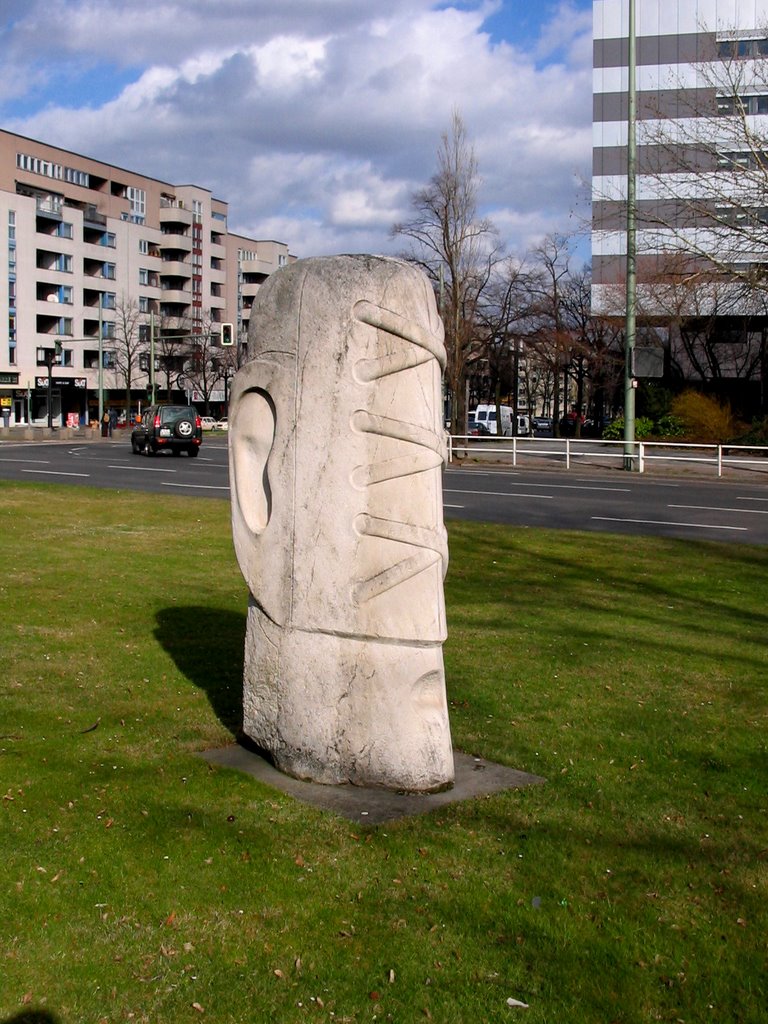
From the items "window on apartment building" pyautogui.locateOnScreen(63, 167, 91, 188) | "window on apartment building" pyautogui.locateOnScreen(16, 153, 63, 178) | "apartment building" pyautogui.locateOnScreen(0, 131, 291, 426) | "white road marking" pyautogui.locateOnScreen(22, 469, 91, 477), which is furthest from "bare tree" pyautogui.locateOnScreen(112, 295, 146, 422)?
"white road marking" pyautogui.locateOnScreen(22, 469, 91, 477)

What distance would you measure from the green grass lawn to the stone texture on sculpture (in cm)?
44

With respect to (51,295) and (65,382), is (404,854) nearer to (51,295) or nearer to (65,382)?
(65,382)

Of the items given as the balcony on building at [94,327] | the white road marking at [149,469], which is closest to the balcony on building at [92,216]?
the balcony on building at [94,327]

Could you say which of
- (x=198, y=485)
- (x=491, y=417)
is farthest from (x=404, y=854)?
(x=491, y=417)

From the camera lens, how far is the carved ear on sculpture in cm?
595

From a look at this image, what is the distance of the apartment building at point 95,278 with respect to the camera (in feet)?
269

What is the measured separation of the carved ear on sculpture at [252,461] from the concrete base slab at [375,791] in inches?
49.2

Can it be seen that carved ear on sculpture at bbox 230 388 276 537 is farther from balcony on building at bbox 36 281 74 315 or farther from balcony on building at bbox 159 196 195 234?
balcony on building at bbox 159 196 195 234

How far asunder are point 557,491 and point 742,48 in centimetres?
2383

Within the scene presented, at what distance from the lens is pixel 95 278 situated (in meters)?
91.0

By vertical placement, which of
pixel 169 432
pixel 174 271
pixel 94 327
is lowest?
pixel 169 432

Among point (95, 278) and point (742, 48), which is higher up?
point (742, 48)

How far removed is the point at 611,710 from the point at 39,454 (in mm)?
35259

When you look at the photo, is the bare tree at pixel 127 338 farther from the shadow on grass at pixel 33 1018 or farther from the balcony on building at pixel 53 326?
the shadow on grass at pixel 33 1018
